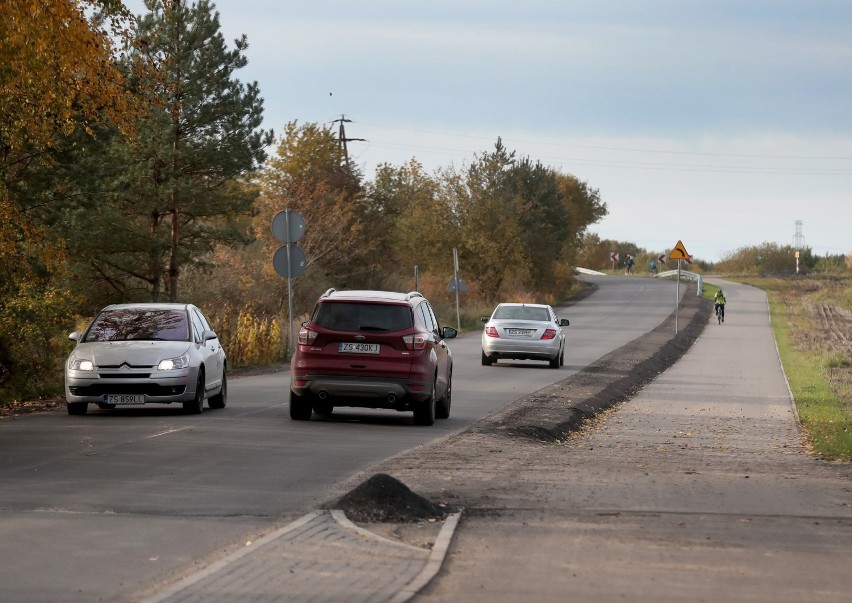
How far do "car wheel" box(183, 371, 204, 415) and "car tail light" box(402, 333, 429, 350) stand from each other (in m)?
3.41

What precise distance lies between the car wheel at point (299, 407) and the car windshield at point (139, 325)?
7.96 feet

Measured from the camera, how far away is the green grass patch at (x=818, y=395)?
17.5 meters

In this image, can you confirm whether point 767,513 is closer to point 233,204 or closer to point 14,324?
point 14,324

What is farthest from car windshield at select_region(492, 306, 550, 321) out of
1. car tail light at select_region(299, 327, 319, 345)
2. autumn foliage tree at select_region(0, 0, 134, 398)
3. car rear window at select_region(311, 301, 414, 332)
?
car tail light at select_region(299, 327, 319, 345)

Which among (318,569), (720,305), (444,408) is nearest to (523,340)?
(444,408)

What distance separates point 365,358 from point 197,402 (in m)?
3.07

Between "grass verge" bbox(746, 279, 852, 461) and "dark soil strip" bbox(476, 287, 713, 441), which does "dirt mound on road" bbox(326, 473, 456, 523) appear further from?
"dark soil strip" bbox(476, 287, 713, 441)

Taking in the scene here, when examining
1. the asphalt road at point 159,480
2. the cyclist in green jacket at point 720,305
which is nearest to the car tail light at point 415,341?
the asphalt road at point 159,480

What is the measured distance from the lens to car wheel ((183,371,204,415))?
20263mm

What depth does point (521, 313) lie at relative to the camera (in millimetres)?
36750

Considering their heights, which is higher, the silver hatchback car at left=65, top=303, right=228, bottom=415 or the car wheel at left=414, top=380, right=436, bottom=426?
the silver hatchback car at left=65, top=303, right=228, bottom=415

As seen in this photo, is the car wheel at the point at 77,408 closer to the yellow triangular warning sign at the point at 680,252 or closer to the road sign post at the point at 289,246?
the road sign post at the point at 289,246

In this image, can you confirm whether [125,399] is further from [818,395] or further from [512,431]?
[818,395]

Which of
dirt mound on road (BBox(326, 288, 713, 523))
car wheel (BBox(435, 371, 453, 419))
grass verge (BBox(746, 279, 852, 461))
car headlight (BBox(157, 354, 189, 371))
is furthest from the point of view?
car wheel (BBox(435, 371, 453, 419))
